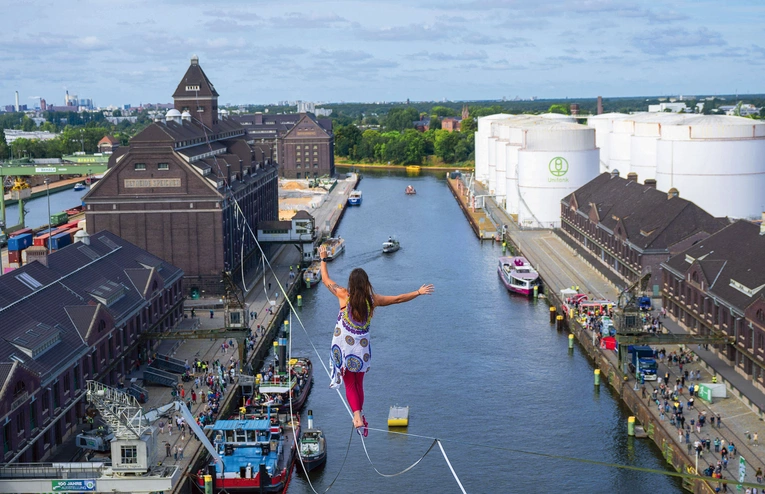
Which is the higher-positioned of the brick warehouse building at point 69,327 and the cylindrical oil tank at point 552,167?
the cylindrical oil tank at point 552,167

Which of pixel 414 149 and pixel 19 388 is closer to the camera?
pixel 19 388

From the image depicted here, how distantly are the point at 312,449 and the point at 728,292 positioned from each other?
68.0 ft

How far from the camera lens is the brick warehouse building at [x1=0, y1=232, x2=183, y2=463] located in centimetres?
3444

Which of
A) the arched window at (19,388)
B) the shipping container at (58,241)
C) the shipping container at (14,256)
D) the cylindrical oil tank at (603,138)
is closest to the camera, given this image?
the arched window at (19,388)

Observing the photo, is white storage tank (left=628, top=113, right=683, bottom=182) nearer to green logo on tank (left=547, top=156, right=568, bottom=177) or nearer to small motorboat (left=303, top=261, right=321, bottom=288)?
green logo on tank (left=547, top=156, right=568, bottom=177)

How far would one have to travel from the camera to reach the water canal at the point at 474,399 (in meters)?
37.2

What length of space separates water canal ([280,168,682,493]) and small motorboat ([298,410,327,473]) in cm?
43

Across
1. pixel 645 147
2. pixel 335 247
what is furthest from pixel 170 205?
pixel 645 147

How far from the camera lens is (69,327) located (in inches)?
1651

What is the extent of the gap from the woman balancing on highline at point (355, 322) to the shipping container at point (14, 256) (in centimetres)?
7138

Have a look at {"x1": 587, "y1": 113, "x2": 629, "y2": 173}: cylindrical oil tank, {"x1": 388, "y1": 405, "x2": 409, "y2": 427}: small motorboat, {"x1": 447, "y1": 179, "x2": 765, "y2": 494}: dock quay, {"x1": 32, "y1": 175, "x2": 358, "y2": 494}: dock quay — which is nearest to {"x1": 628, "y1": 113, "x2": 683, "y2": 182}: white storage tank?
{"x1": 587, "y1": 113, "x2": 629, "y2": 173}: cylindrical oil tank

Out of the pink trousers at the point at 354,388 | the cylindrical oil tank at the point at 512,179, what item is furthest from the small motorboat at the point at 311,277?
the pink trousers at the point at 354,388

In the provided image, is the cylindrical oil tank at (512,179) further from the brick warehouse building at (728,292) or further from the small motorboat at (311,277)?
the brick warehouse building at (728,292)

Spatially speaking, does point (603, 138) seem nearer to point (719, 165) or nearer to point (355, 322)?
point (719, 165)
